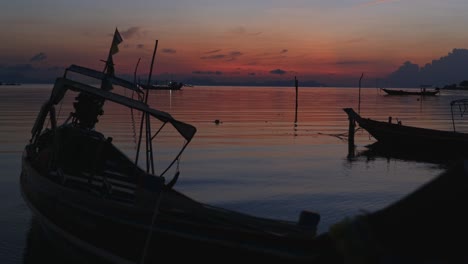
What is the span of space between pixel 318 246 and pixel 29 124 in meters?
39.2

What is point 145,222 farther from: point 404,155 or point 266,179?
point 404,155

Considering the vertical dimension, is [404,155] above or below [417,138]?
below

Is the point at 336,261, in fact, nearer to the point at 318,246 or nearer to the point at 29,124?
the point at 318,246

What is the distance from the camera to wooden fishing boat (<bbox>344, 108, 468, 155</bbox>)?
2784 cm

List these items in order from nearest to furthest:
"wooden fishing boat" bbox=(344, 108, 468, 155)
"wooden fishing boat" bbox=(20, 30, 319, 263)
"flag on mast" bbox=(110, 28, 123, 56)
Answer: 1. "wooden fishing boat" bbox=(20, 30, 319, 263)
2. "flag on mast" bbox=(110, 28, 123, 56)
3. "wooden fishing boat" bbox=(344, 108, 468, 155)

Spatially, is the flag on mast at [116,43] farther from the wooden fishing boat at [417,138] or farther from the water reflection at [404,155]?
the wooden fishing boat at [417,138]

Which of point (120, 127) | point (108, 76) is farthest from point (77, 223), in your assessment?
point (120, 127)

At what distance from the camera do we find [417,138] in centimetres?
2958

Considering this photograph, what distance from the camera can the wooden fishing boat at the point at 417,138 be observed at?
27.8 m

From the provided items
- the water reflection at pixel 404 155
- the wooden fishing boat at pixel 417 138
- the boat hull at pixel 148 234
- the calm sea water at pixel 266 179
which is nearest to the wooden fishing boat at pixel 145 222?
the boat hull at pixel 148 234

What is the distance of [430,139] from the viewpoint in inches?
1136

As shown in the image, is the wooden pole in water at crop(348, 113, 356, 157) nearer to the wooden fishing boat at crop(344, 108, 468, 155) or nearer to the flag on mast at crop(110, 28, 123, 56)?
the wooden fishing boat at crop(344, 108, 468, 155)

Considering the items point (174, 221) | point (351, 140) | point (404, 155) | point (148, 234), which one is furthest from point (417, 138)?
point (148, 234)

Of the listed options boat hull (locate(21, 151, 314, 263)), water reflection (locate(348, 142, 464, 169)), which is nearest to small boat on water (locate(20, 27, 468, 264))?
boat hull (locate(21, 151, 314, 263))
